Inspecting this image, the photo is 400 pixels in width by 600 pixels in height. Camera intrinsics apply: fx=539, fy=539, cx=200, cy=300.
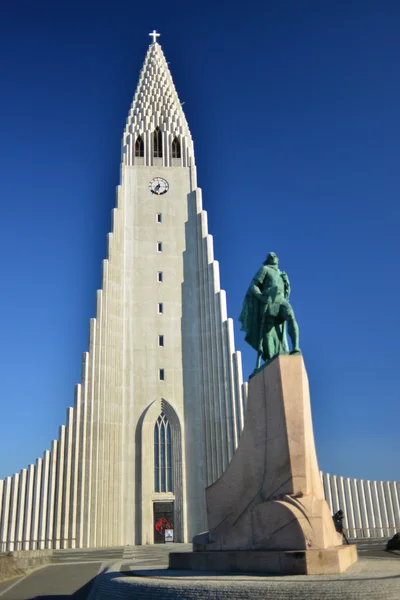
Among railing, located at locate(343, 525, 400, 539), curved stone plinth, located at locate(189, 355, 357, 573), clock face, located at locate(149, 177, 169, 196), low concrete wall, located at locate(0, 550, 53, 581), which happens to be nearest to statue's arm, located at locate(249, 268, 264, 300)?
curved stone plinth, located at locate(189, 355, 357, 573)

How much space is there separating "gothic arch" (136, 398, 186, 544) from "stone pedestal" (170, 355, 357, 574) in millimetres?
17820

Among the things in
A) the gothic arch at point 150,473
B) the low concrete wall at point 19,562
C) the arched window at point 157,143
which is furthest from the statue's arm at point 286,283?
the arched window at point 157,143

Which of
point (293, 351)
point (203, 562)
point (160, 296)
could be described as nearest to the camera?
point (203, 562)

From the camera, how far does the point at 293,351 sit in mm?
9797

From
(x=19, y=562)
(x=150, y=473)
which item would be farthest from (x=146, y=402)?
(x=19, y=562)

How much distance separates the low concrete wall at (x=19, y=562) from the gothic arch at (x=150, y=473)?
8137mm

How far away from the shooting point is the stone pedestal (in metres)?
7.78

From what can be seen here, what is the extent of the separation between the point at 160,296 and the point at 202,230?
184 inches

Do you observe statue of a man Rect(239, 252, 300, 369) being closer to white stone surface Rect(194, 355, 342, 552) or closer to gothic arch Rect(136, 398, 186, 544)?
white stone surface Rect(194, 355, 342, 552)

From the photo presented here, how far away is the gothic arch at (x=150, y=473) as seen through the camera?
85.9 ft

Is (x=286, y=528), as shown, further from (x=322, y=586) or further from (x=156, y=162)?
(x=156, y=162)

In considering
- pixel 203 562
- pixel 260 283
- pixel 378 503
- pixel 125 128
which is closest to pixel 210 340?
pixel 378 503

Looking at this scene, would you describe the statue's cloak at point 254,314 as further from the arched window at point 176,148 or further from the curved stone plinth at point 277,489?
the arched window at point 176,148

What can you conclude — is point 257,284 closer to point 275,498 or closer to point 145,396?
point 275,498
